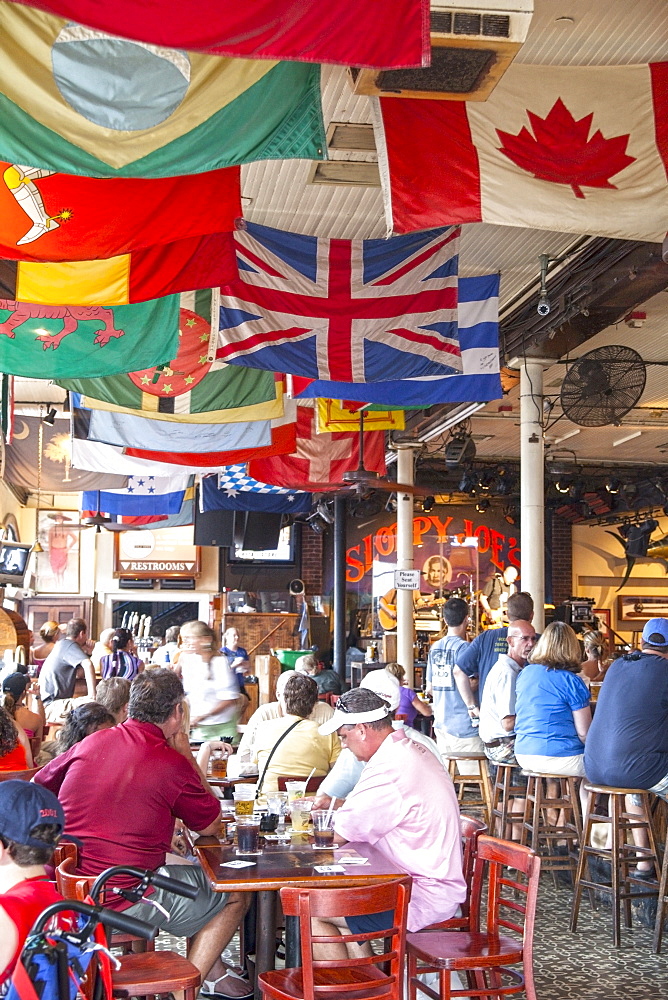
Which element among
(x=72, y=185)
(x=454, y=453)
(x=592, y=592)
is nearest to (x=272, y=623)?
(x=454, y=453)

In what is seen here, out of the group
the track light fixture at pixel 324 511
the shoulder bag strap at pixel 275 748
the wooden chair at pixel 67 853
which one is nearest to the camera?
the wooden chair at pixel 67 853

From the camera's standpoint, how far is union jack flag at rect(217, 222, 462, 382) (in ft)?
23.6

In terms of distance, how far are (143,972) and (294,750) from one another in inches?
83.0

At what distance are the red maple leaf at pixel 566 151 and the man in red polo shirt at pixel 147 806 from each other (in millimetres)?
3171

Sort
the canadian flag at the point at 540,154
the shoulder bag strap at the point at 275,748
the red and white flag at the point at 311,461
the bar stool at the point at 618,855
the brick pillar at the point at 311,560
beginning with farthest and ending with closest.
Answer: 1. the brick pillar at the point at 311,560
2. the red and white flag at the point at 311,461
3. the bar stool at the point at 618,855
4. the shoulder bag strap at the point at 275,748
5. the canadian flag at the point at 540,154

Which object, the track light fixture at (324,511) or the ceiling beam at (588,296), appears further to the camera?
the track light fixture at (324,511)

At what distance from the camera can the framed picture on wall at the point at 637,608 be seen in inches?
971

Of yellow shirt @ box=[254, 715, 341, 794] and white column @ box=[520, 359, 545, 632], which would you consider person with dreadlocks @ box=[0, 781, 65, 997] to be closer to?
yellow shirt @ box=[254, 715, 341, 794]

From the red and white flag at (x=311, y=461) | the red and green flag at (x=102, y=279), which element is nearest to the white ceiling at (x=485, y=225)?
the red and green flag at (x=102, y=279)

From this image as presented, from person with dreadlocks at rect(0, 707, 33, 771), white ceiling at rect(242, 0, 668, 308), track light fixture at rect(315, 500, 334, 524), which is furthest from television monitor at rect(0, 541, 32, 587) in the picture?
person with dreadlocks at rect(0, 707, 33, 771)

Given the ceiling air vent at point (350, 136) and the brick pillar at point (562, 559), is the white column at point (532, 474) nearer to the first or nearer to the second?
the ceiling air vent at point (350, 136)

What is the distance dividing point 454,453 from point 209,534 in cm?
586

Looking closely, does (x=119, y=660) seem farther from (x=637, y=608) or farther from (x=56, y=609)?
(x=637, y=608)

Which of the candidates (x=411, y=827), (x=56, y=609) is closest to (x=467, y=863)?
(x=411, y=827)
